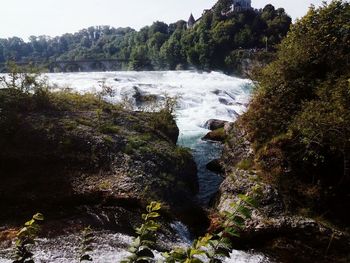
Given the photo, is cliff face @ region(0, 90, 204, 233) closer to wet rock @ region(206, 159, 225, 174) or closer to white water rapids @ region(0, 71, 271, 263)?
white water rapids @ region(0, 71, 271, 263)

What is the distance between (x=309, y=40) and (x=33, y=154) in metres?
9.95

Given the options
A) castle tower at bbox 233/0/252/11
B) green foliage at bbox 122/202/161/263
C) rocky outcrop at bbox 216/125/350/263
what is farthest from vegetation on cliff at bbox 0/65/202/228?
castle tower at bbox 233/0/252/11

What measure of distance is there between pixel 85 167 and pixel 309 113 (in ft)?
22.3

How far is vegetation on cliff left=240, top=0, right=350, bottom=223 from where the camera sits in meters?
10.1

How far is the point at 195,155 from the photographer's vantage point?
54.9 ft

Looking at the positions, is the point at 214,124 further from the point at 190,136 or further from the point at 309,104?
the point at 309,104

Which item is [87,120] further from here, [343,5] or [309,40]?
[343,5]

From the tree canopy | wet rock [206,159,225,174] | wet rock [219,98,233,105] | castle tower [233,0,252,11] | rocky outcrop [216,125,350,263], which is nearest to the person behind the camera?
rocky outcrop [216,125,350,263]

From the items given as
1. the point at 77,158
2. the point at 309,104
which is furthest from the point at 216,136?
the point at 77,158

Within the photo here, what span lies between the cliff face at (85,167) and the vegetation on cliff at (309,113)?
294cm

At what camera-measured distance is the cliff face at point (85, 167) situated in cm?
944

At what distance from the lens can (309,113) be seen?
10680 millimetres

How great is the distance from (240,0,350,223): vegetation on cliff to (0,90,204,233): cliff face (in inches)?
116

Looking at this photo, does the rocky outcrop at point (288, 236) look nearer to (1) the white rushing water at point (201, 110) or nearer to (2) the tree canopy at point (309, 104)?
(2) the tree canopy at point (309, 104)
